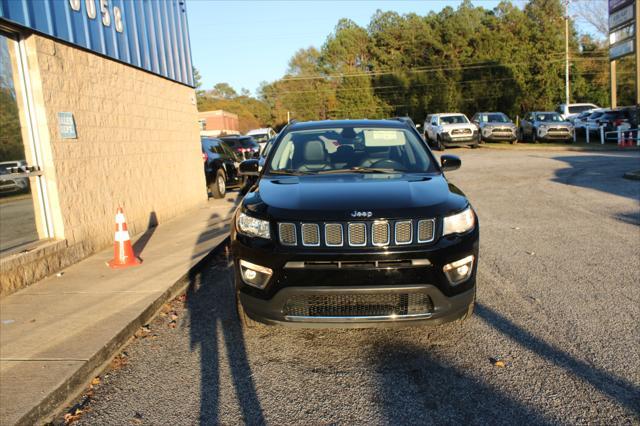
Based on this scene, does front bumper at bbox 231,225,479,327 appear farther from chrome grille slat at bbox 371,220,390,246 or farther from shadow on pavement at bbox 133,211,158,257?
shadow on pavement at bbox 133,211,158,257

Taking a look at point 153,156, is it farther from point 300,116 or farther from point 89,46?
point 300,116

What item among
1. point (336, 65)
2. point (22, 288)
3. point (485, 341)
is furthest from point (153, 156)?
point (336, 65)

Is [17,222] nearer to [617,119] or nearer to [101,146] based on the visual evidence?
[101,146]

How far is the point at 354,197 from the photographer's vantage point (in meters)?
3.96

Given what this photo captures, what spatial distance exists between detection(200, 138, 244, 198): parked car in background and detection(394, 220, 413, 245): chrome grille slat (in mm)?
10823

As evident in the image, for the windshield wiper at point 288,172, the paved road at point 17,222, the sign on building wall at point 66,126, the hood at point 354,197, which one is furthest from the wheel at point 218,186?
the hood at point 354,197

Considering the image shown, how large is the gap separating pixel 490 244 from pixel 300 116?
66.5 metres

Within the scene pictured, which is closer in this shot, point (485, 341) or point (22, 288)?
point (485, 341)

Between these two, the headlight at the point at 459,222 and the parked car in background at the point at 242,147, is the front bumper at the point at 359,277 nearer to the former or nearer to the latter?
the headlight at the point at 459,222

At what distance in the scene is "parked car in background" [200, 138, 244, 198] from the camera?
46.1 feet

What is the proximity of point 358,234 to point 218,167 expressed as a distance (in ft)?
36.7

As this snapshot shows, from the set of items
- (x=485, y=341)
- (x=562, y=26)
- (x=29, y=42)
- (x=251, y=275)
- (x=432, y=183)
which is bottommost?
(x=485, y=341)

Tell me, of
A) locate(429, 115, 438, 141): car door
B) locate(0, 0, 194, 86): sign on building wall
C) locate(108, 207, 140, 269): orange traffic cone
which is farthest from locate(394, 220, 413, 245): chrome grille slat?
locate(429, 115, 438, 141): car door

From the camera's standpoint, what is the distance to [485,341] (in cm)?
406
